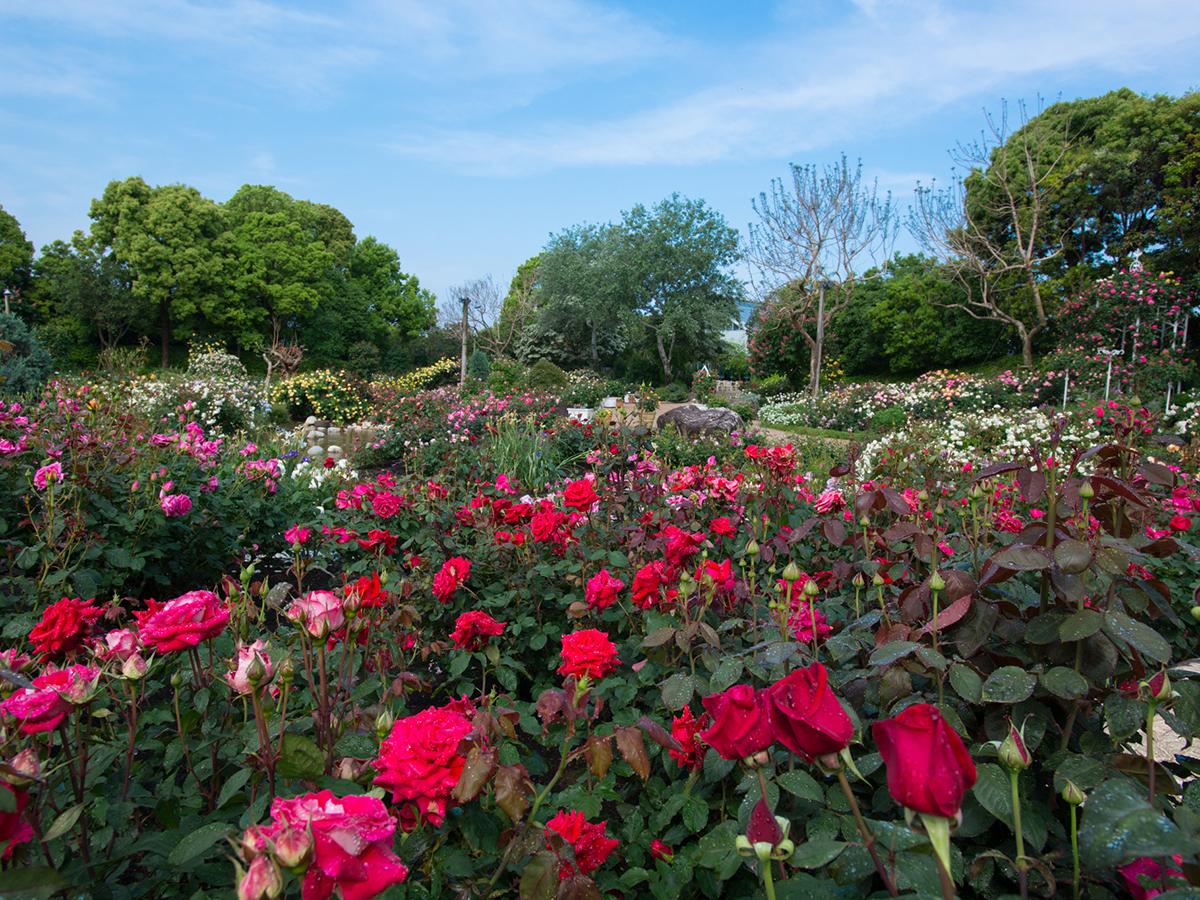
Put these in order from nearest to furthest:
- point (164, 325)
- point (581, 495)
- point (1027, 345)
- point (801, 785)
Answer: point (801, 785) → point (581, 495) → point (1027, 345) → point (164, 325)

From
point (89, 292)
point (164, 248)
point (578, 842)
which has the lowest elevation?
point (578, 842)

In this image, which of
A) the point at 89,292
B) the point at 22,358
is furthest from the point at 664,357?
the point at 89,292

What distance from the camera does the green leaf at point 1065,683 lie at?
2.46 ft

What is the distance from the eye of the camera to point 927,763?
41cm

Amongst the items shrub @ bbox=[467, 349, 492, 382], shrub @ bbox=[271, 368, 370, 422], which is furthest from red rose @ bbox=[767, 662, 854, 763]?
shrub @ bbox=[467, 349, 492, 382]

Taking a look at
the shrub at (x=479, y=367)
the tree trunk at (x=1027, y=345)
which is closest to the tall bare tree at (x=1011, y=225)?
the tree trunk at (x=1027, y=345)

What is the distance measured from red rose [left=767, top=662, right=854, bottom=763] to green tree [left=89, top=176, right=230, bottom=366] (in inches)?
863

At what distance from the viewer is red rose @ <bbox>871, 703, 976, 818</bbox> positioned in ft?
1.34

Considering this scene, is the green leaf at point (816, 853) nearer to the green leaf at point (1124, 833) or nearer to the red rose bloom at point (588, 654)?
the green leaf at point (1124, 833)

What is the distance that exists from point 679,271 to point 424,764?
19537 mm

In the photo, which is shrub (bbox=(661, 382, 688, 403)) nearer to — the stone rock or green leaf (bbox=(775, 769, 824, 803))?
the stone rock

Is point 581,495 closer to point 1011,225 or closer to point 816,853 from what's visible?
point 816,853

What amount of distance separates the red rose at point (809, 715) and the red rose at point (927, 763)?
68 mm

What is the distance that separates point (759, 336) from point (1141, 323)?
356 inches
